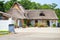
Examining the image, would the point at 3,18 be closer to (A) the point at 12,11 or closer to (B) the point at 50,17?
(A) the point at 12,11

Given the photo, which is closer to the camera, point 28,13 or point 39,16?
point 39,16

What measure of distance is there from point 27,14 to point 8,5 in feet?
70.2

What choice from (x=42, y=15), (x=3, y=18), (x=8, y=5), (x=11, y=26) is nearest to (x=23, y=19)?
(x=42, y=15)

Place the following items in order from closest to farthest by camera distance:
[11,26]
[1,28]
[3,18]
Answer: [11,26] → [1,28] → [3,18]

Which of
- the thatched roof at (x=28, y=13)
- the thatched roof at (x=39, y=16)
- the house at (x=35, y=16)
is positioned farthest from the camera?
the thatched roof at (x=39, y=16)

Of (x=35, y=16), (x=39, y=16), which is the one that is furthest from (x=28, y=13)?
(x=39, y=16)

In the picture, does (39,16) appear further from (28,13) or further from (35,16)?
(28,13)

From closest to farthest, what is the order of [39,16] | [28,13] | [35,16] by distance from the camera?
1. [35,16]
2. [39,16]
3. [28,13]

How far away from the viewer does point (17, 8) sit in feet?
252

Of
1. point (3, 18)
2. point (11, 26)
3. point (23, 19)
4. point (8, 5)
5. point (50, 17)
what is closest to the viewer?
point (11, 26)

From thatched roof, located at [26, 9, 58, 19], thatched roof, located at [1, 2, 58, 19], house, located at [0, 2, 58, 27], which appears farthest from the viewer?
thatched roof, located at [26, 9, 58, 19]

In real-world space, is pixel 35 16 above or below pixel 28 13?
below

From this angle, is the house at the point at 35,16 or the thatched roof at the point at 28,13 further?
the house at the point at 35,16

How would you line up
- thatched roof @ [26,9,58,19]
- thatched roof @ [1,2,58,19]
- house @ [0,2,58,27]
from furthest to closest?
thatched roof @ [26,9,58,19] → house @ [0,2,58,27] → thatched roof @ [1,2,58,19]
